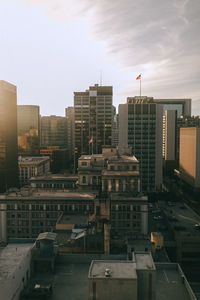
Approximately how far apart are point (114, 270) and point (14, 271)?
41.4 ft

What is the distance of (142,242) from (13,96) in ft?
477

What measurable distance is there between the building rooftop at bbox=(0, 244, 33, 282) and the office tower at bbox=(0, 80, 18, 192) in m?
124

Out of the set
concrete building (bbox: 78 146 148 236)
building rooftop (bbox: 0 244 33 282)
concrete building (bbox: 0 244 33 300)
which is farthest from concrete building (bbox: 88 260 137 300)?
concrete building (bbox: 78 146 148 236)

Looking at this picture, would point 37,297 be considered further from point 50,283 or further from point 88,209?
point 88,209

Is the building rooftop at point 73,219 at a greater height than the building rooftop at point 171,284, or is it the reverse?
the building rooftop at point 171,284

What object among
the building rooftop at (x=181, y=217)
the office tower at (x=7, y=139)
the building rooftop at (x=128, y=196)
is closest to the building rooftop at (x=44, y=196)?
the building rooftop at (x=128, y=196)

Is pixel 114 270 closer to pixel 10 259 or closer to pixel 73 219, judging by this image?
pixel 10 259

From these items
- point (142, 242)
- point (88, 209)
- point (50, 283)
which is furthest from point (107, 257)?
point (88, 209)

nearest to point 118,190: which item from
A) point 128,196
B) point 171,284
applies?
point 128,196

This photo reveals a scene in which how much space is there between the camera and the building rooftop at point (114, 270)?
3341 centimetres

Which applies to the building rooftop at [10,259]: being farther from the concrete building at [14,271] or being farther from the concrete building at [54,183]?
the concrete building at [54,183]

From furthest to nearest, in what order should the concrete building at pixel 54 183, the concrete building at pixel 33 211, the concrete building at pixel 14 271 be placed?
1. the concrete building at pixel 54 183
2. the concrete building at pixel 33 211
3. the concrete building at pixel 14 271

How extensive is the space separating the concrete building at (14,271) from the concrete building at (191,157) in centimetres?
14022

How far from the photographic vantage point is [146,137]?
549 feet
